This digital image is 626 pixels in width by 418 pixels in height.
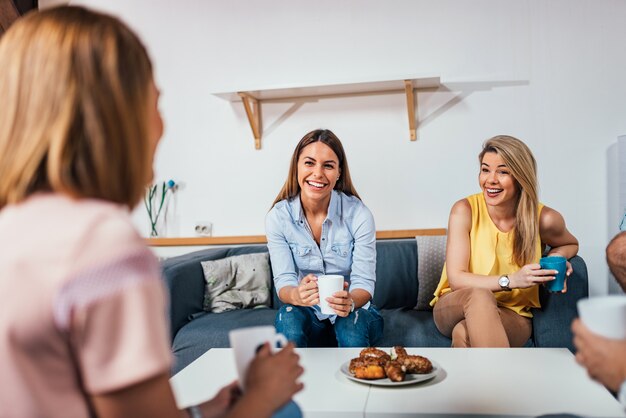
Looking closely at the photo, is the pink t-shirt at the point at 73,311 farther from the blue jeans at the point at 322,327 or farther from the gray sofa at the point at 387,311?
the gray sofa at the point at 387,311

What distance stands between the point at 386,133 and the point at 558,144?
0.90 m

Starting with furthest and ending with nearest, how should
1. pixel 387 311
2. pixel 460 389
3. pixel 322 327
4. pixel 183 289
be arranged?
pixel 387 311
pixel 183 289
pixel 322 327
pixel 460 389

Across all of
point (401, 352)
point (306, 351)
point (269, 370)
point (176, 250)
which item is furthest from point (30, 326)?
point (176, 250)

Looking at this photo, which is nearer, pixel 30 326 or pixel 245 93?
pixel 30 326

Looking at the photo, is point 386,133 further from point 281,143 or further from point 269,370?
point 269,370

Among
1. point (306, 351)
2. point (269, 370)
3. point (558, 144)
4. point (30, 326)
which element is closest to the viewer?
point (30, 326)

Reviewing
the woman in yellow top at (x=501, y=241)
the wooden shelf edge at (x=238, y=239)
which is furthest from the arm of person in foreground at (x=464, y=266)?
the wooden shelf edge at (x=238, y=239)

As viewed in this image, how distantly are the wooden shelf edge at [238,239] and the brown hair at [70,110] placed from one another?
8.67ft

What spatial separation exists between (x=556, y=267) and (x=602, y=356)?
46.0 inches

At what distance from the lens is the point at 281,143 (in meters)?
3.47

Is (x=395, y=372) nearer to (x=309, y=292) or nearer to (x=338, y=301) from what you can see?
(x=338, y=301)

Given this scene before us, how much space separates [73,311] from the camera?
0.58 meters

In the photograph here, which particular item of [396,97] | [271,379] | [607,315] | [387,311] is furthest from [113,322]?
[396,97]

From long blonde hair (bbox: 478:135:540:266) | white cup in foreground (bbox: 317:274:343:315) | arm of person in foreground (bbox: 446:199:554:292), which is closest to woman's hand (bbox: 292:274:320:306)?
white cup in foreground (bbox: 317:274:343:315)
